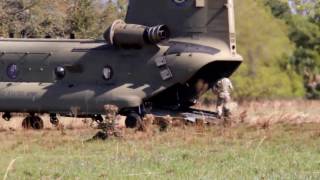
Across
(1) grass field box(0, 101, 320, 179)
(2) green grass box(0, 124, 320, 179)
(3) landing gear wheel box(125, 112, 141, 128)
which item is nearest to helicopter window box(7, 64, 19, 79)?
(1) grass field box(0, 101, 320, 179)

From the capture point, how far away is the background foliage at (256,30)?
84.3ft

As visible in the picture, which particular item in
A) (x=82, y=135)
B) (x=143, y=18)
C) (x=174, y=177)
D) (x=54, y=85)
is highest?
(x=143, y=18)

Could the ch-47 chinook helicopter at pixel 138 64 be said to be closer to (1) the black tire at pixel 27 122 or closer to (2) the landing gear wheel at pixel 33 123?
(2) the landing gear wheel at pixel 33 123

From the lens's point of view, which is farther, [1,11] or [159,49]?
[1,11]

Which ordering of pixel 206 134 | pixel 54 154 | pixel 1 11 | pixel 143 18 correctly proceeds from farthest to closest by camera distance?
1. pixel 1 11
2. pixel 143 18
3. pixel 206 134
4. pixel 54 154

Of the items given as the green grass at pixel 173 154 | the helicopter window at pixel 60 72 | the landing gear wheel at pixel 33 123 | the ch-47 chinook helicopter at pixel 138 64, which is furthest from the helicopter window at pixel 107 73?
the green grass at pixel 173 154

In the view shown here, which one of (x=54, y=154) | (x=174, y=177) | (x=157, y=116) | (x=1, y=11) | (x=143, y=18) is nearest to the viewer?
(x=174, y=177)

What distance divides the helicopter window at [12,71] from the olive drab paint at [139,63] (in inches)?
16.2

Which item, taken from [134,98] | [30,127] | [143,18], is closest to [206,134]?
[134,98]

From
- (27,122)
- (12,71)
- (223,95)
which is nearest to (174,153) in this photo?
(223,95)

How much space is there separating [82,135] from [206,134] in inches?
103

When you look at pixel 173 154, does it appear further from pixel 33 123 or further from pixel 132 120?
pixel 33 123

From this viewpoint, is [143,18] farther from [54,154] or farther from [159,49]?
[54,154]

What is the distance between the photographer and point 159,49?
60.0ft
